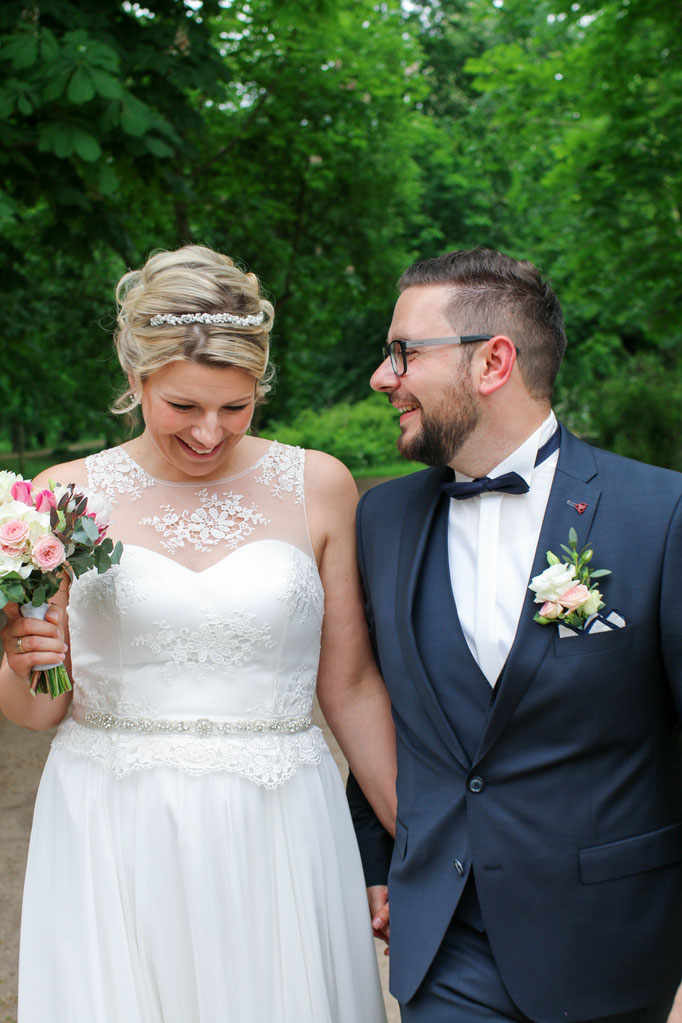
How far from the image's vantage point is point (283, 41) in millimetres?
14516

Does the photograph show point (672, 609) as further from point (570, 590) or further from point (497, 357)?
point (497, 357)

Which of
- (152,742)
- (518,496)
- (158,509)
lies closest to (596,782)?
(518,496)

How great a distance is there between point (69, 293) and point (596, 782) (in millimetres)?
17294

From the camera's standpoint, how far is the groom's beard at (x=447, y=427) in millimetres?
2611

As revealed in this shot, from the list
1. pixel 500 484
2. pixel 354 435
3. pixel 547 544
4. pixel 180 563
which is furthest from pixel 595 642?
pixel 354 435

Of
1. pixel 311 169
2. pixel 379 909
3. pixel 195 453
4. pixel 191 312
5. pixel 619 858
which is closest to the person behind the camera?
pixel 619 858

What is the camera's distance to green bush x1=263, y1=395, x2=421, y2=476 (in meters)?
21.6

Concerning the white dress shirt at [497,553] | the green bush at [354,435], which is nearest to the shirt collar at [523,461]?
the white dress shirt at [497,553]

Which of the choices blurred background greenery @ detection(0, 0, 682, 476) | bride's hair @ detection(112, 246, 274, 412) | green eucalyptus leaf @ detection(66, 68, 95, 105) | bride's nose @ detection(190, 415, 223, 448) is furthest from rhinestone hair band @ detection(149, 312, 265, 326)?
green eucalyptus leaf @ detection(66, 68, 95, 105)

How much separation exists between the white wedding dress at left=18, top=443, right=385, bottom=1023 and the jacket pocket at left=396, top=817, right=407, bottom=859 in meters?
0.23

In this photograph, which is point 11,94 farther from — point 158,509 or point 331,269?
point 331,269

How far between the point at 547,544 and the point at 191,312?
1057 mm

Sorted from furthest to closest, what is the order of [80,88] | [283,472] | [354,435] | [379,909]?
[354,435] → [80,88] → [283,472] → [379,909]

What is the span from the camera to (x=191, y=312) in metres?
2.73
